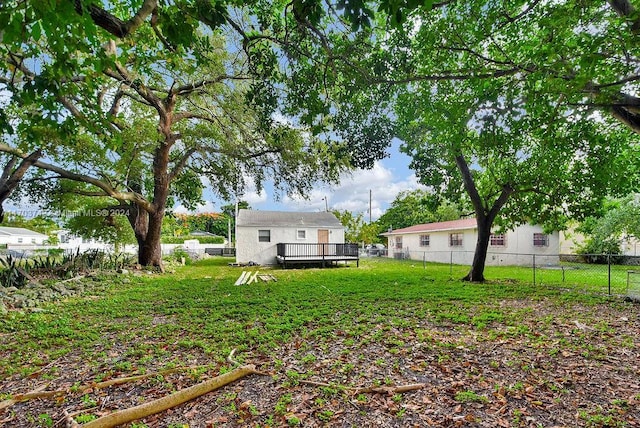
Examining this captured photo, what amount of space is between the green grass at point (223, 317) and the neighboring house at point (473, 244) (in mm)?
9803

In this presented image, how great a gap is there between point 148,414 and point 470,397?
9.20ft

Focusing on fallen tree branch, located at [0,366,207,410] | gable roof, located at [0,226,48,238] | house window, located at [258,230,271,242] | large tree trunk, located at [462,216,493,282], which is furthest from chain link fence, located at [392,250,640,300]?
gable roof, located at [0,226,48,238]

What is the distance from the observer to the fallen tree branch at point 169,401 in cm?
245

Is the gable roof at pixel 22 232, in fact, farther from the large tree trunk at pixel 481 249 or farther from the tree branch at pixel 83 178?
the large tree trunk at pixel 481 249

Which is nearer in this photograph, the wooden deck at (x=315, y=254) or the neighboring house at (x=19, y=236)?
the wooden deck at (x=315, y=254)

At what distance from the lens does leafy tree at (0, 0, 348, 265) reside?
208 inches

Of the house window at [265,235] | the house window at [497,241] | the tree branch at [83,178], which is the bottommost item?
the house window at [497,241]

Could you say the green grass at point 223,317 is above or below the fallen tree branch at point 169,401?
below

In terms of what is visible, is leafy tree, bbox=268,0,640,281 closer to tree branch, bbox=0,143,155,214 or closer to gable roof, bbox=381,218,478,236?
tree branch, bbox=0,143,155,214

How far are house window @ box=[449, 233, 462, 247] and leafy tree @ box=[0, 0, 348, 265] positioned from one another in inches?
524

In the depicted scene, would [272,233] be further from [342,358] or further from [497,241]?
[342,358]

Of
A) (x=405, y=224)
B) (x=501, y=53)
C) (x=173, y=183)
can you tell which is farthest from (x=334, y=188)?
(x=405, y=224)

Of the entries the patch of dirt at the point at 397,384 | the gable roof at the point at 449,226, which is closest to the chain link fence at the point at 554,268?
the gable roof at the point at 449,226

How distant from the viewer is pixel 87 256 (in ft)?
36.7
